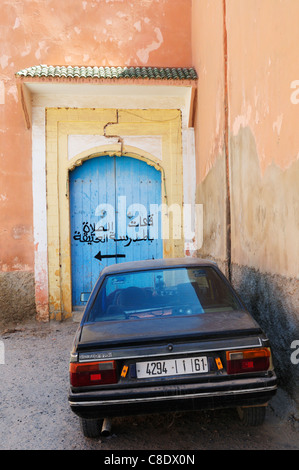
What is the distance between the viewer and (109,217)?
822 cm

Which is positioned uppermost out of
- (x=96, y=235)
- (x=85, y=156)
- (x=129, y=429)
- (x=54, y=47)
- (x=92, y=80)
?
(x=54, y=47)

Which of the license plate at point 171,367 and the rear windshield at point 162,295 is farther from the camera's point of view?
the rear windshield at point 162,295

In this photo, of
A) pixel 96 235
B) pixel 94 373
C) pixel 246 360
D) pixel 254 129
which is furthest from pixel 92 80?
pixel 246 360

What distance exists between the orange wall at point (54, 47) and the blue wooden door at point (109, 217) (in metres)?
0.98

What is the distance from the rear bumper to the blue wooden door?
5674 millimetres

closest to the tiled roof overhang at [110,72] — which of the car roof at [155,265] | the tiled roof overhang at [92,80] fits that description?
the tiled roof overhang at [92,80]

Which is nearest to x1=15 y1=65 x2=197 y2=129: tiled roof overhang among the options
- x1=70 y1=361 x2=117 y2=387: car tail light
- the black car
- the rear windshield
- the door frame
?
the door frame

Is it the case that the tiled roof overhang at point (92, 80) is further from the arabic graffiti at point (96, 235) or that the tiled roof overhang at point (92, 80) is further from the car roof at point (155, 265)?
the car roof at point (155, 265)

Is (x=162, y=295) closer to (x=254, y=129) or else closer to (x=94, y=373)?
(x=94, y=373)

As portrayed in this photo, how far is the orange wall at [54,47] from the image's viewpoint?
782 centimetres

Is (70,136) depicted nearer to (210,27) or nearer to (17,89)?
(17,89)

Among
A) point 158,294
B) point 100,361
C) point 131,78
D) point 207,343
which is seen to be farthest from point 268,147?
point 131,78

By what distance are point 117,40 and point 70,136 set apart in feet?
7.16

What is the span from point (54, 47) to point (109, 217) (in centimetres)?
356
